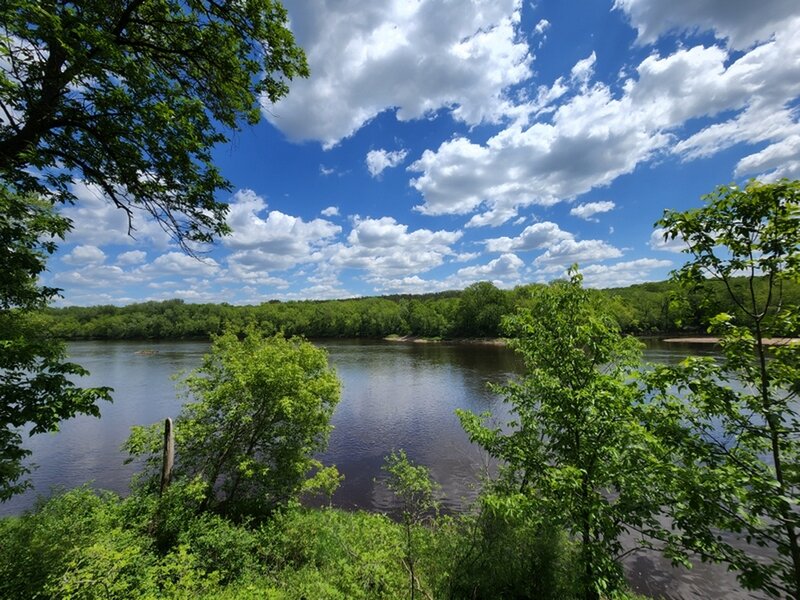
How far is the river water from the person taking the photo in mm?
11773

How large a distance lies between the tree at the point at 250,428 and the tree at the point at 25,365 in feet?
19.3

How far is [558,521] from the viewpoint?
20.8ft

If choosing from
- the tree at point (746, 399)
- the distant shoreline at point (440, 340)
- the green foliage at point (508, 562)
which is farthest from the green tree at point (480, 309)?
the tree at point (746, 399)

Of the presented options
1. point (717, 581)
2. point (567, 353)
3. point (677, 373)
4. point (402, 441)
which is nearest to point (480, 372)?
point (402, 441)

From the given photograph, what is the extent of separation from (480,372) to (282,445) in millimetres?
33581

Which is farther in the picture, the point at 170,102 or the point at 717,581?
the point at 717,581

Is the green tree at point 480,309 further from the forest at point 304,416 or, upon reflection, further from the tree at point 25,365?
the tree at point 25,365

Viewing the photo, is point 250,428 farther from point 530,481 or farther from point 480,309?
point 480,309

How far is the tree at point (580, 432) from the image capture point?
5789 millimetres

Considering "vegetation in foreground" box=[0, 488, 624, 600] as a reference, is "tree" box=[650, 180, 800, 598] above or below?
above

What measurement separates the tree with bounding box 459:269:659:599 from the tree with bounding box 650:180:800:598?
90 centimetres

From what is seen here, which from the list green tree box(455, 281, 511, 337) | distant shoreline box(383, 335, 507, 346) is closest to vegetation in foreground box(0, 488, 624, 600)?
distant shoreline box(383, 335, 507, 346)

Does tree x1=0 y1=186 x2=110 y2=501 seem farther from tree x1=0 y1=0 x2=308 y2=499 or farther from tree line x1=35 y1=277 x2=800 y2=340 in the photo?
tree line x1=35 y1=277 x2=800 y2=340

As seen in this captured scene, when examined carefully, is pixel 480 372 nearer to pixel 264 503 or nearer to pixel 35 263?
pixel 264 503
